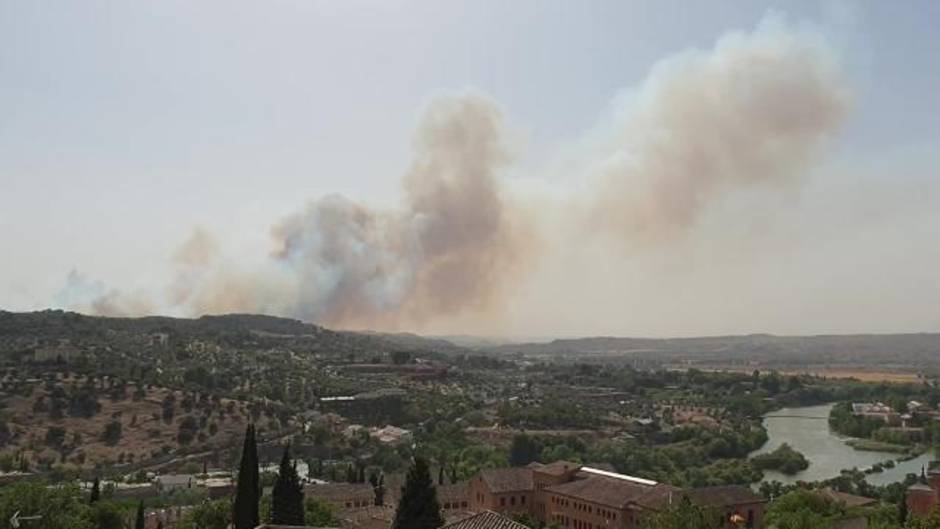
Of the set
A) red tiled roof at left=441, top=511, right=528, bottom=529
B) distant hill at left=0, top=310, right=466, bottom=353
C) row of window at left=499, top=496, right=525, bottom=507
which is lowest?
row of window at left=499, top=496, right=525, bottom=507

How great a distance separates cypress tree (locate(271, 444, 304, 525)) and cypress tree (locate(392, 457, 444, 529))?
27.5 feet

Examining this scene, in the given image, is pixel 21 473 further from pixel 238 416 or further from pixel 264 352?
pixel 264 352

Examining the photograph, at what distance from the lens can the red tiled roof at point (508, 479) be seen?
5744 cm

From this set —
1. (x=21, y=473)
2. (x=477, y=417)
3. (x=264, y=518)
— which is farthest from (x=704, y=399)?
(x=264, y=518)

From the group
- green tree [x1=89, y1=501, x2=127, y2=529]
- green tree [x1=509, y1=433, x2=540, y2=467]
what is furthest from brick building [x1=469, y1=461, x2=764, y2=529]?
green tree [x1=89, y1=501, x2=127, y2=529]

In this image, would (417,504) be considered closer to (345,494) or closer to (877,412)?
(345,494)

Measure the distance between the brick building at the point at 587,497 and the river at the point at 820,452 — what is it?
1126 inches

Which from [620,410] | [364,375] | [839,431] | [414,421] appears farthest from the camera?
[364,375]

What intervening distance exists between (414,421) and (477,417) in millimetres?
7395

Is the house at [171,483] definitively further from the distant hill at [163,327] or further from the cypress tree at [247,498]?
the distant hill at [163,327]

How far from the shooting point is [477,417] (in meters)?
102

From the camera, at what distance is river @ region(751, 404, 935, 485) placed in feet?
267

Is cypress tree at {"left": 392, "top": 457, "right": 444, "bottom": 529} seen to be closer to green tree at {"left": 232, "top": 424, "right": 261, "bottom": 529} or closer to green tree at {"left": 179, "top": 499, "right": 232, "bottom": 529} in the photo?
green tree at {"left": 232, "top": 424, "right": 261, "bottom": 529}

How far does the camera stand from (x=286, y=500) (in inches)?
1462
